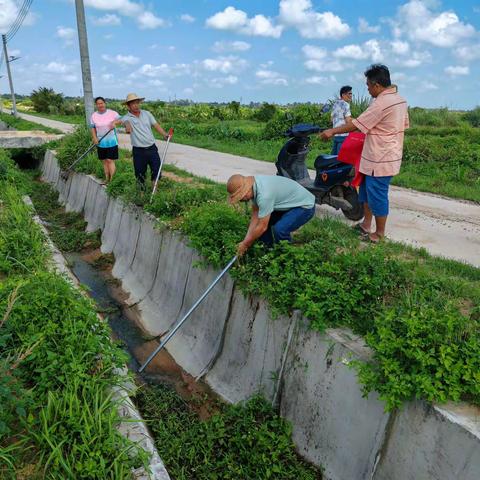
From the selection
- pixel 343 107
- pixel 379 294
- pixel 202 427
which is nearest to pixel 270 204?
pixel 379 294

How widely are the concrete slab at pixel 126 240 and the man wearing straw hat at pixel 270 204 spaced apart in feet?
11.3

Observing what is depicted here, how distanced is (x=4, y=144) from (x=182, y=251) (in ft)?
40.8

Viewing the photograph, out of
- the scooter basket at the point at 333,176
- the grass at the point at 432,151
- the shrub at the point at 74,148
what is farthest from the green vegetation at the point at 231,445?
the shrub at the point at 74,148

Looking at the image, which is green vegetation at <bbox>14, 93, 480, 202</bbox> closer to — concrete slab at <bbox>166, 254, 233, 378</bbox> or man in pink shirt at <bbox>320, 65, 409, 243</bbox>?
man in pink shirt at <bbox>320, 65, 409, 243</bbox>

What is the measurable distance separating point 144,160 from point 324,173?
3209 mm

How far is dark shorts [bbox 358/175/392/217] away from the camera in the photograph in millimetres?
5137

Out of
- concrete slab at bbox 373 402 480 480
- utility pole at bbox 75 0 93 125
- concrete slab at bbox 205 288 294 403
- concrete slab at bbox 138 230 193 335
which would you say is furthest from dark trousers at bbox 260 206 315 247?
utility pole at bbox 75 0 93 125

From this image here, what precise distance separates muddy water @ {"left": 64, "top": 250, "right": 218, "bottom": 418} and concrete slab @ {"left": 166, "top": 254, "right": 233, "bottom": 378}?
0.14m

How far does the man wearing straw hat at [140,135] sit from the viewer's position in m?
7.59

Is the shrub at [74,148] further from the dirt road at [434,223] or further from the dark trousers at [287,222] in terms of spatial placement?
the dark trousers at [287,222]

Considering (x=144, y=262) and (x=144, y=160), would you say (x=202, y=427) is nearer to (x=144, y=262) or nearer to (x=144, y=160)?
(x=144, y=262)

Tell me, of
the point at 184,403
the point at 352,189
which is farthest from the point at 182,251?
the point at 352,189

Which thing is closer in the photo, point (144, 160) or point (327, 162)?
point (327, 162)

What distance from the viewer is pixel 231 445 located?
13.0 feet
